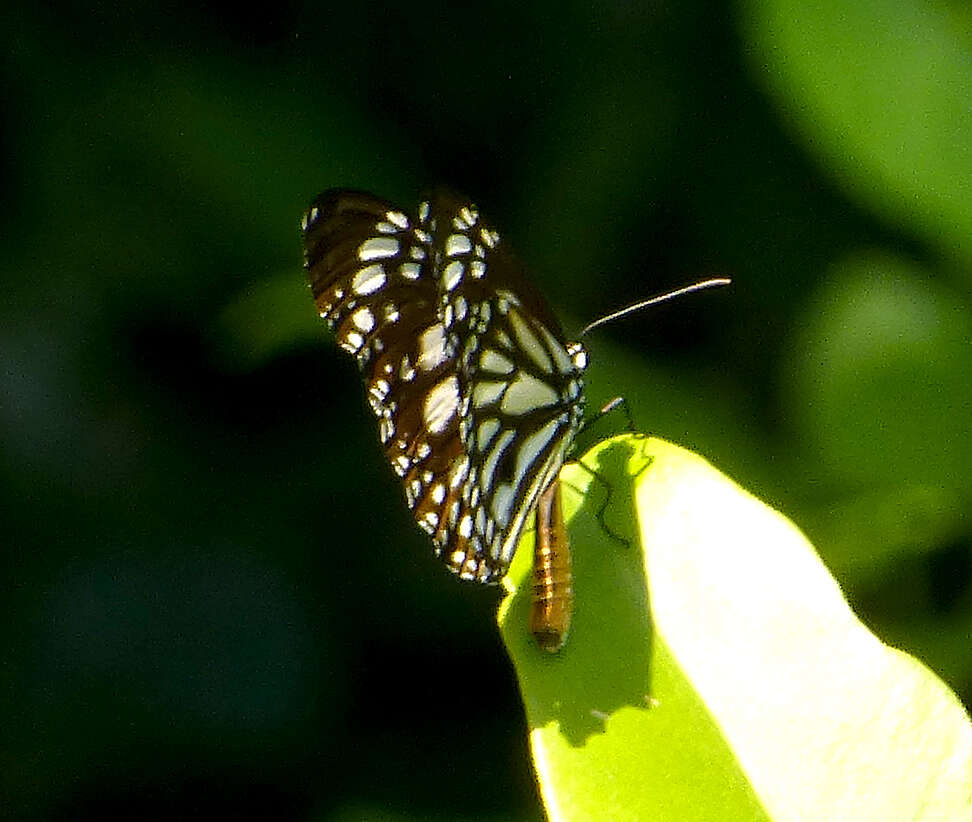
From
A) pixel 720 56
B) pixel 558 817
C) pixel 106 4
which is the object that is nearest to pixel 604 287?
pixel 720 56

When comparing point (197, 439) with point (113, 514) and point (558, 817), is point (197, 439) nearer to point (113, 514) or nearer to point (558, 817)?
point (113, 514)

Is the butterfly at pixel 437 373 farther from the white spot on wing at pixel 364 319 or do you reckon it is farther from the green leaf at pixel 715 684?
the green leaf at pixel 715 684

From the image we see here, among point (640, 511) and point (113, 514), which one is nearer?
point (640, 511)

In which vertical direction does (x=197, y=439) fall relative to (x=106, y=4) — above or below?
below

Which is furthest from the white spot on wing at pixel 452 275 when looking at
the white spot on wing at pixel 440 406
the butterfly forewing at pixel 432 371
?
the white spot on wing at pixel 440 406

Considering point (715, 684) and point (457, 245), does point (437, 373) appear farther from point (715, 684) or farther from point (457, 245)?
point (715, 684)

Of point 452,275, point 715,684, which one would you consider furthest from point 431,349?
point 715,684
